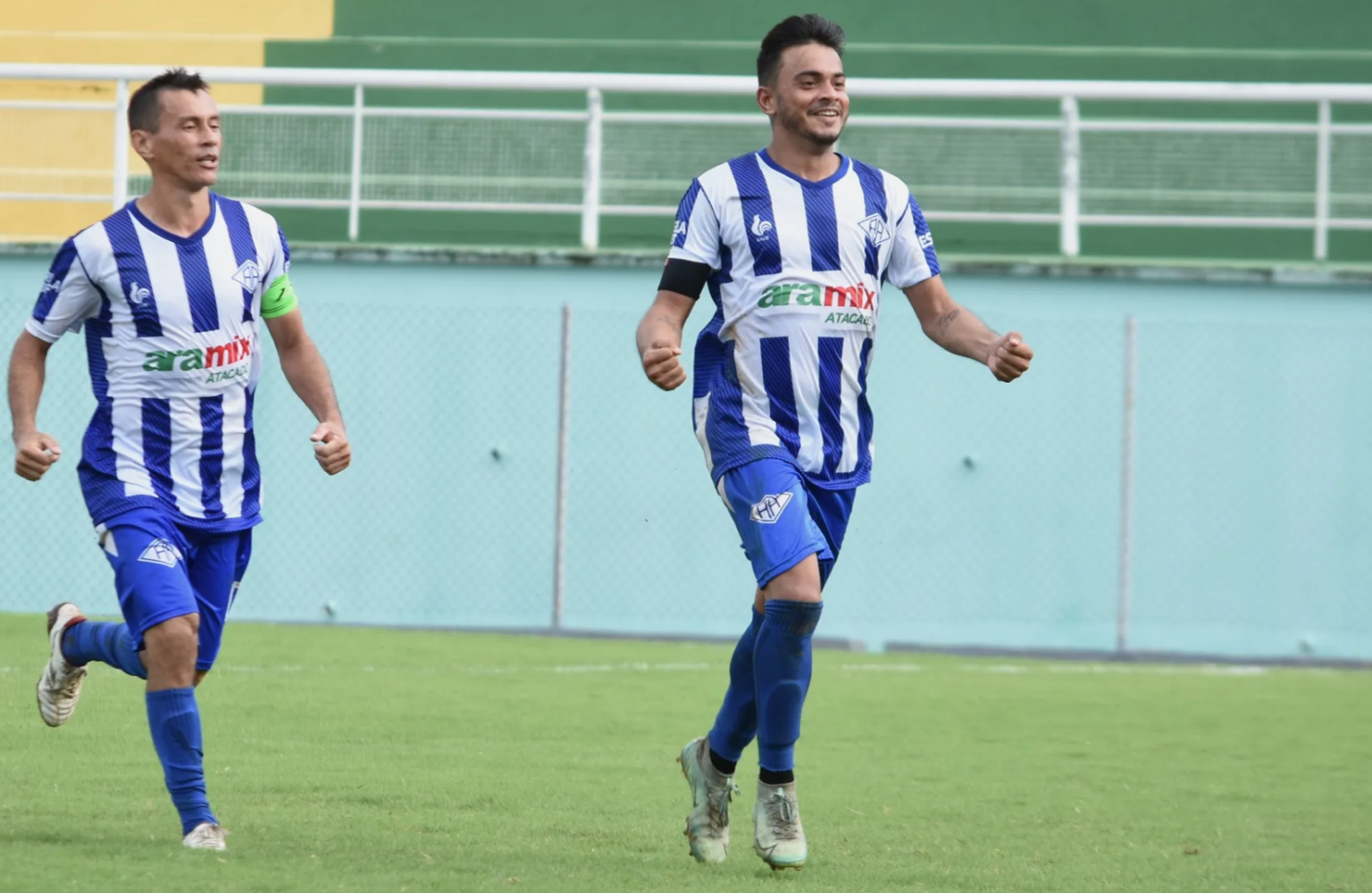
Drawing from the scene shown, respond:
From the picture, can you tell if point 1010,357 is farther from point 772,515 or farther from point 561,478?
point 561,478

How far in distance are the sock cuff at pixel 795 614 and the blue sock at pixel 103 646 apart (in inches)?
67.5

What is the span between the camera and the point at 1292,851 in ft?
18.4

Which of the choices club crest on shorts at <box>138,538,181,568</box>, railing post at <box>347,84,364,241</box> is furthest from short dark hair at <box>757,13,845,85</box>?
railing post at <box>347,84,364,241</box>

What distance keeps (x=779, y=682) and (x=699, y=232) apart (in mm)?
1226

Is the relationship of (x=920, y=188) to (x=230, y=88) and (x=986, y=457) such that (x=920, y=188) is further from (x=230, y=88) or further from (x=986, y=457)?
(x=230, y=88)

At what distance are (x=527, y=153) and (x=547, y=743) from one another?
7.48m

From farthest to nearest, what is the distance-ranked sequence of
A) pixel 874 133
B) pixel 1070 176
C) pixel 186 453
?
pixel 874 133 < pixel 1070 176 < pixel 186 453

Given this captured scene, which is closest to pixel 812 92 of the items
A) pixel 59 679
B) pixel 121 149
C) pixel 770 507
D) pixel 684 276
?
pixel 684 276

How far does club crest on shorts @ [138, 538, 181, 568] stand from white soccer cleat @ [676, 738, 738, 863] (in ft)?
5.03

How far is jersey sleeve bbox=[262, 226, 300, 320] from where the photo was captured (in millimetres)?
5293

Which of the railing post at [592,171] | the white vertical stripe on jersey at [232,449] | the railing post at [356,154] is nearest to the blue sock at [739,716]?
the white vertical stripe on jersey at [232,449]

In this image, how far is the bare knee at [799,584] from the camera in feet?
16.1

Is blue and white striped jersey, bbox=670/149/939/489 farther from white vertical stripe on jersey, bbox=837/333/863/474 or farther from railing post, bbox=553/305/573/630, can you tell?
railing post, bbox=553/305/573/630

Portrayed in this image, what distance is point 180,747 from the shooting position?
16.0ft
